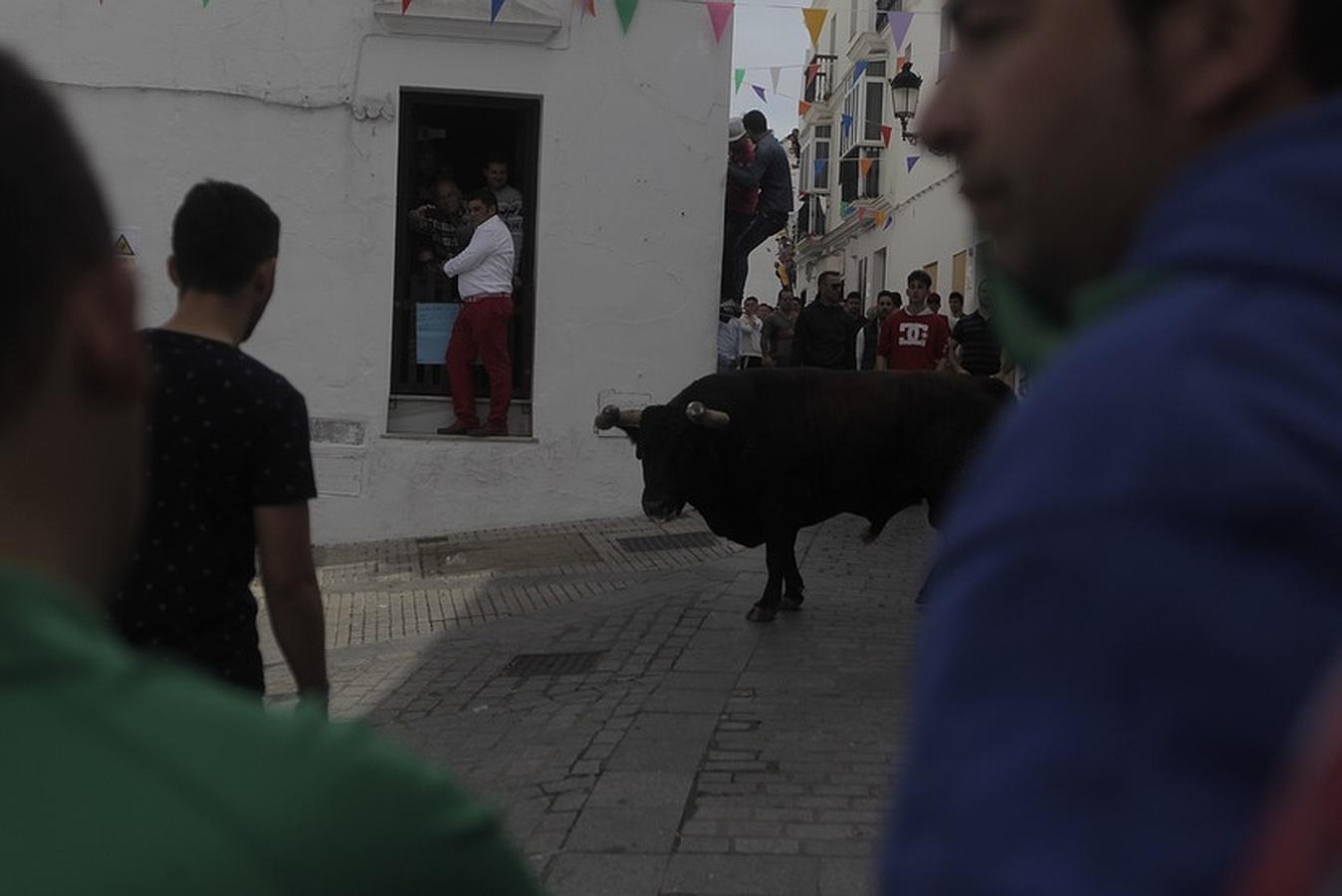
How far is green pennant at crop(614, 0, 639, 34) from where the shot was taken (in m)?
14.0

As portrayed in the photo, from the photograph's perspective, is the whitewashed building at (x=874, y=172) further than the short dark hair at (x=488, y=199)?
Yes

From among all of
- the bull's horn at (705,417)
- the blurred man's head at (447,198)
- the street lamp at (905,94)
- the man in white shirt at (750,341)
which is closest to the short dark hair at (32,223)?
the bull's horn at (705,417)

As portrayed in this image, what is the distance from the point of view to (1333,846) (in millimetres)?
769

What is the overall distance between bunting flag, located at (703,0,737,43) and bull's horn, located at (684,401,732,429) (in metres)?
5.47

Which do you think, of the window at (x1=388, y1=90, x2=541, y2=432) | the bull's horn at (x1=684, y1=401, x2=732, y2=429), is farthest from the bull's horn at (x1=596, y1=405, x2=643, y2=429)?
the window at (x1=388, y1=90, x2=541, y2=432)

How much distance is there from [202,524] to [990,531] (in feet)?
9.11

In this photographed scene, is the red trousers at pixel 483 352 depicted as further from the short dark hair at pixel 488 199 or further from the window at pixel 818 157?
the window at pixel 818 157

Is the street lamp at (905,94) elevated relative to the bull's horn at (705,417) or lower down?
elevated

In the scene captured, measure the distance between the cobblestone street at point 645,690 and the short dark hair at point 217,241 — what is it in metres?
2.40

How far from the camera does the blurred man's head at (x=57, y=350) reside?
1022 mm

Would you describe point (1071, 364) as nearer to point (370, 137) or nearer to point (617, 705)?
point (617, 705)

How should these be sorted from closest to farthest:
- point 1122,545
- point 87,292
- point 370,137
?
point 1122,545 < point 87,292 < point 370,137

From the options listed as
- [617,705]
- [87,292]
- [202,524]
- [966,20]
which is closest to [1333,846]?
[966,20]

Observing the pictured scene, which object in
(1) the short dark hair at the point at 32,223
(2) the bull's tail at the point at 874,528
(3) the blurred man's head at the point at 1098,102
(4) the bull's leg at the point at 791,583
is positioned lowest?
(4) the bull's leg at the point at 791,583
